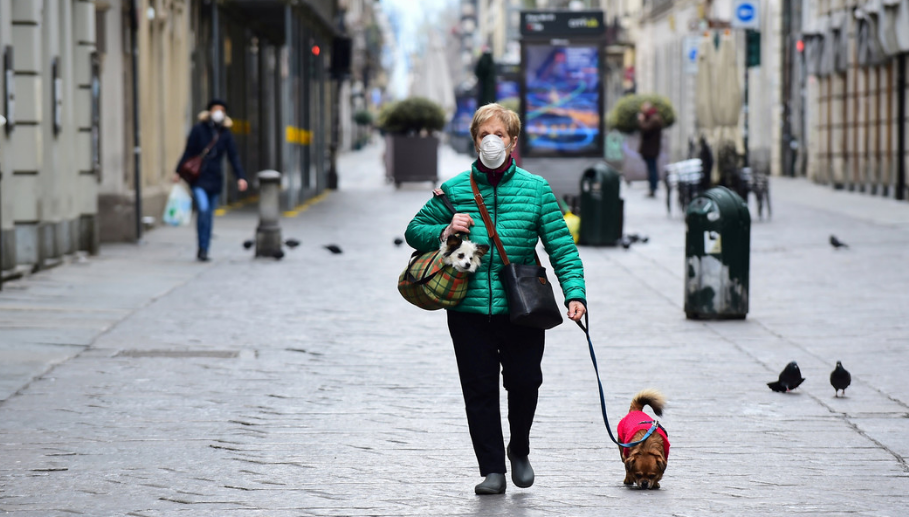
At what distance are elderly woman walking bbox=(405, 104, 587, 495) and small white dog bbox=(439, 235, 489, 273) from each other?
0.04 metres

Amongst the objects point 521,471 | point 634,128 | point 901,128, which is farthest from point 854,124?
point 521,471

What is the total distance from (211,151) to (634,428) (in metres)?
11.2

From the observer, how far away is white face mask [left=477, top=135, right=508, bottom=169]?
5398 mm

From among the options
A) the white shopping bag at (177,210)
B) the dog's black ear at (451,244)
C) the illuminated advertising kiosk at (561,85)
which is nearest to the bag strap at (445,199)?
the dog's black ear at (451,244)

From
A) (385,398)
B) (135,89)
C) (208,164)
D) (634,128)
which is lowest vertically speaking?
(385,398)

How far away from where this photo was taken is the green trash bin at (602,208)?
1792cm

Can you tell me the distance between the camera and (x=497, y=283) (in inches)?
219

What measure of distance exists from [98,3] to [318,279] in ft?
19.0

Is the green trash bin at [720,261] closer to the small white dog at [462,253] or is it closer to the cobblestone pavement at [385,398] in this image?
the cobblestone pavement at [385,398]

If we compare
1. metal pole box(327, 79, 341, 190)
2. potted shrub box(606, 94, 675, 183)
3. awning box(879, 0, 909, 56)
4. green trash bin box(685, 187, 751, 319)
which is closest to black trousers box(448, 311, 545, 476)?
green trash bin box(685, 187, 751, 319)

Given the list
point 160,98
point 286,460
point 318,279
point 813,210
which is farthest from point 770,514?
point 813,210

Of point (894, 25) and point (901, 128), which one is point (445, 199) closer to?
point (894, 25)

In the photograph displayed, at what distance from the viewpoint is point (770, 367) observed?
8859mm

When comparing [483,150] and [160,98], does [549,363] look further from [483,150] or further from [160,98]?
[160,98]
